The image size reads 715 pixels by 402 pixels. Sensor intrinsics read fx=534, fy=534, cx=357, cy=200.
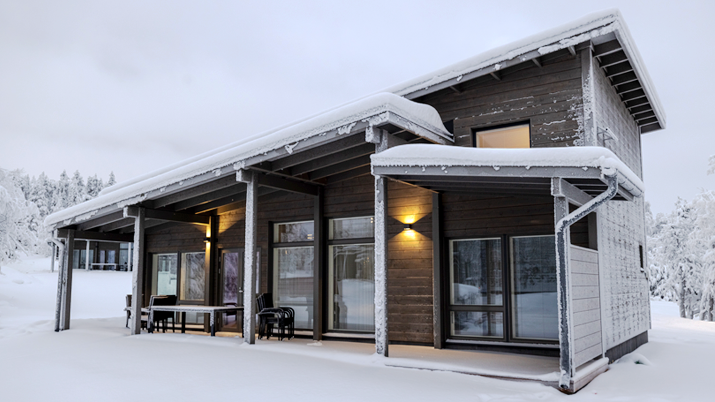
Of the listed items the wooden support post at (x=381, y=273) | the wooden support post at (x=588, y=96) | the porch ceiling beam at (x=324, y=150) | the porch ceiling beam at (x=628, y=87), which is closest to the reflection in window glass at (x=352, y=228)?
the porch ceiling beam at (x=324, y=150)

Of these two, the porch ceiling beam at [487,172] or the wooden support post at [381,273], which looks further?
the wooden support post at [381,273]

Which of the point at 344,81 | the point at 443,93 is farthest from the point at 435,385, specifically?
the point at 344,81

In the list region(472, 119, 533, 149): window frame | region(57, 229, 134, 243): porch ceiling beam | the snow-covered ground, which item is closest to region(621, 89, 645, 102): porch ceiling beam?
region(472, 119, 533, 149): window frame

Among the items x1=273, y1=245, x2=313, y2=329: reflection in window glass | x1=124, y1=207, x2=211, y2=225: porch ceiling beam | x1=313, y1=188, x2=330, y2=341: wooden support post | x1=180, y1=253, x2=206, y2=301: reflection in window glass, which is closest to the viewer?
x1=313, y1=188, x2=330, y2=341: wooden support post

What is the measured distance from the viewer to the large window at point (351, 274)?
8.93 meters

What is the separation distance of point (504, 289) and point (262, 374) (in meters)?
3.64

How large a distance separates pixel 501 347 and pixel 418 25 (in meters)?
56.9

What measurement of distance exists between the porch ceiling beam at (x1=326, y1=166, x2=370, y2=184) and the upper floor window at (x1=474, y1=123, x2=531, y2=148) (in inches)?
74.7

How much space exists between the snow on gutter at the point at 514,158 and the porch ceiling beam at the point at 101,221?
5.94m

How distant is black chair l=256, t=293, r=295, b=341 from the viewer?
8742 mm

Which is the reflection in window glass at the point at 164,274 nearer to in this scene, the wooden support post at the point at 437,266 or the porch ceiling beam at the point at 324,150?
the porch ceiling beam at the point at 324,150

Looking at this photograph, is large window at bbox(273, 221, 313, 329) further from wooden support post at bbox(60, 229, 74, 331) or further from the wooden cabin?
wooden support post at bbox(60, 229, 74, 331)

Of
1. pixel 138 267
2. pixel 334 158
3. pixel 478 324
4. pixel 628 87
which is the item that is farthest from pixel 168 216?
pixel 628 87

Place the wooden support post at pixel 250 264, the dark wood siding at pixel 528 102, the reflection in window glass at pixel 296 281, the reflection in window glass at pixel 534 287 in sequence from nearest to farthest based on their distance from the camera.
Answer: the dark wood siding at pixel 528 102
the reflection in window glass at pixel 534 287
the wooden support post at pixel 250 264
the reflection in window glass at pixel 296 281
